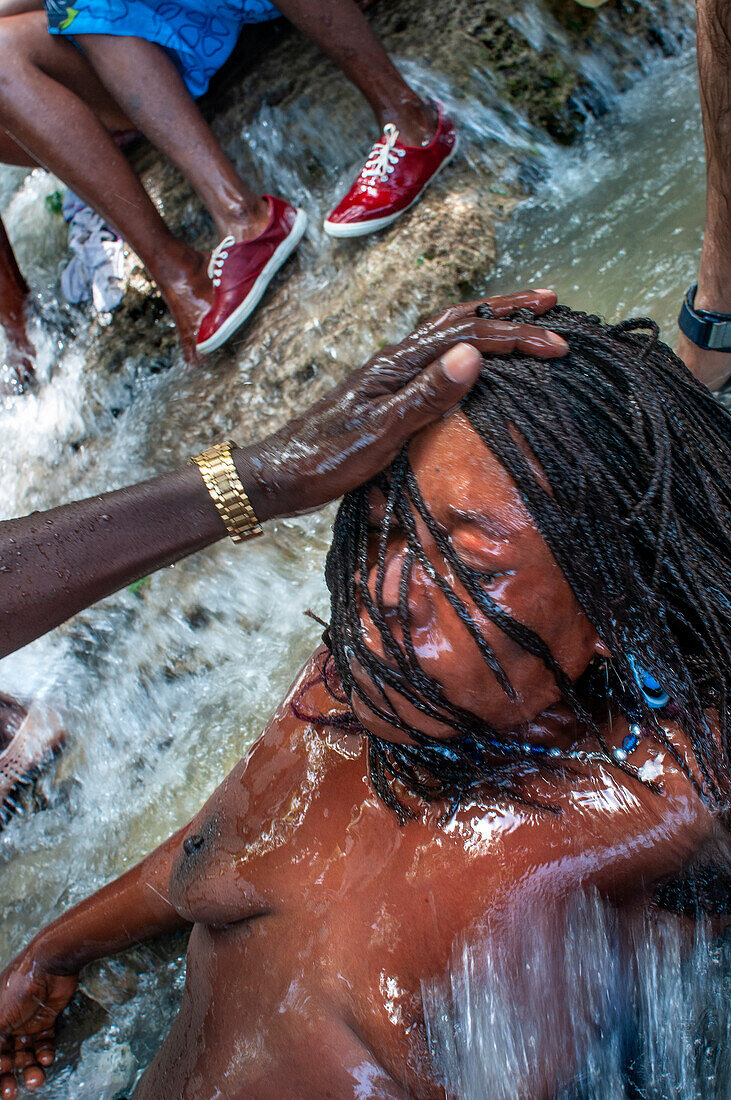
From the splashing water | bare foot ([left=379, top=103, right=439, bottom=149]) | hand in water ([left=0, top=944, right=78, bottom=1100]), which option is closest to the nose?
the splashing water

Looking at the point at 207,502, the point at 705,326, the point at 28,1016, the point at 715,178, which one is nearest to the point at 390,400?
the point at 207,502

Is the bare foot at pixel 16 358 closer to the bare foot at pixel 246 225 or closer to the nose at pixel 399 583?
the bare foot at pixel 246 225

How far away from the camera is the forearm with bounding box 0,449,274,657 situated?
1596 mm

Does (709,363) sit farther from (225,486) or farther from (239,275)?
(239,275)

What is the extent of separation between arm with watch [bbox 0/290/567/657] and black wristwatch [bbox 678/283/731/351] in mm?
975

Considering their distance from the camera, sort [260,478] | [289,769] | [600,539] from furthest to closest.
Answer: [289,769] → [260,478] → [600,539]

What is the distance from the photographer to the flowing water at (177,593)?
270cm

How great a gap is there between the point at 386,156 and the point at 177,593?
186 cm

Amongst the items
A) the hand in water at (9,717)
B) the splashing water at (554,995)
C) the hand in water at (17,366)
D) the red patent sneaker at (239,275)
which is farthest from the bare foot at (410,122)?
the splashing water at (554,995)

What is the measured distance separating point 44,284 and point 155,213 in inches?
49.6

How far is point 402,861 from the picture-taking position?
4.91 feet

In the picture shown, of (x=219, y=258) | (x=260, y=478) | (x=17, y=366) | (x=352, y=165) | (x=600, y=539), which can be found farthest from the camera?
(x=17, y=366)

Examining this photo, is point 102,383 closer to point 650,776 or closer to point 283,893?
point 283,893

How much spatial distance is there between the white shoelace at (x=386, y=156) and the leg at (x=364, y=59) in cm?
5
